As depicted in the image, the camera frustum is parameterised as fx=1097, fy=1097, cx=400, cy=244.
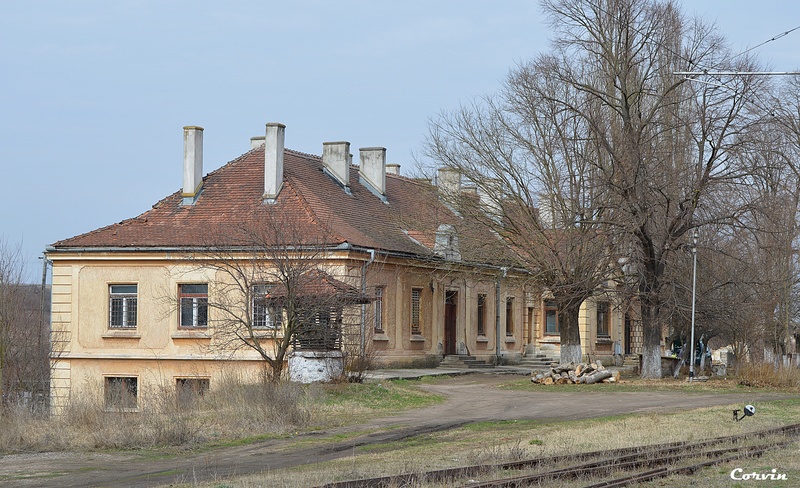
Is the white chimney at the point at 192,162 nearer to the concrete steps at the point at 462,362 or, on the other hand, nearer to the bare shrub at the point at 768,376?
the concrete steps at the point at 462,362

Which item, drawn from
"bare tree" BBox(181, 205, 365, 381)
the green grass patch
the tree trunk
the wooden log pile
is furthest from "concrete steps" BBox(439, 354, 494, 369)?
"bare tree" BBox(181, 205, 365, 381)

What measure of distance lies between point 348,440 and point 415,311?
2221 cm

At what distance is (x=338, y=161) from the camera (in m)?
43.4

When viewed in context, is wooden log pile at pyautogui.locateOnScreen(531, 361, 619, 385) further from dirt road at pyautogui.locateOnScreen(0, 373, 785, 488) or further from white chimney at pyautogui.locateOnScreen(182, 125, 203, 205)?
white chimney at pyautogui.locateOnScreen(182, 125, 203, 205)

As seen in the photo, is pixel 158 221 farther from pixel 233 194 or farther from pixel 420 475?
pixel 420 475

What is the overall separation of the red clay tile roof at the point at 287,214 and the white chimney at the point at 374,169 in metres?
1.74

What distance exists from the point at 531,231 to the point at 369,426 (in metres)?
14.8

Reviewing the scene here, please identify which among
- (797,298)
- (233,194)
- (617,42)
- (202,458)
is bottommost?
(202,458)

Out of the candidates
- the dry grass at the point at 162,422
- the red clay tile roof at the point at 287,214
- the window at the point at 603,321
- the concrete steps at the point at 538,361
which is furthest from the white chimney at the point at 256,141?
the dry grass at the point at 162,422

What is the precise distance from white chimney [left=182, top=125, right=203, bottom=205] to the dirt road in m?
12.9

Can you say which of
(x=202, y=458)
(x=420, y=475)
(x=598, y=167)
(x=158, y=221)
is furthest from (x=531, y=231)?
(x=420, y=475)

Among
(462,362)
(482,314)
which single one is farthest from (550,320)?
(462,362)

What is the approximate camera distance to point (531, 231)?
116 feet

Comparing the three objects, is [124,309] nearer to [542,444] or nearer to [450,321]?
[450,321]
